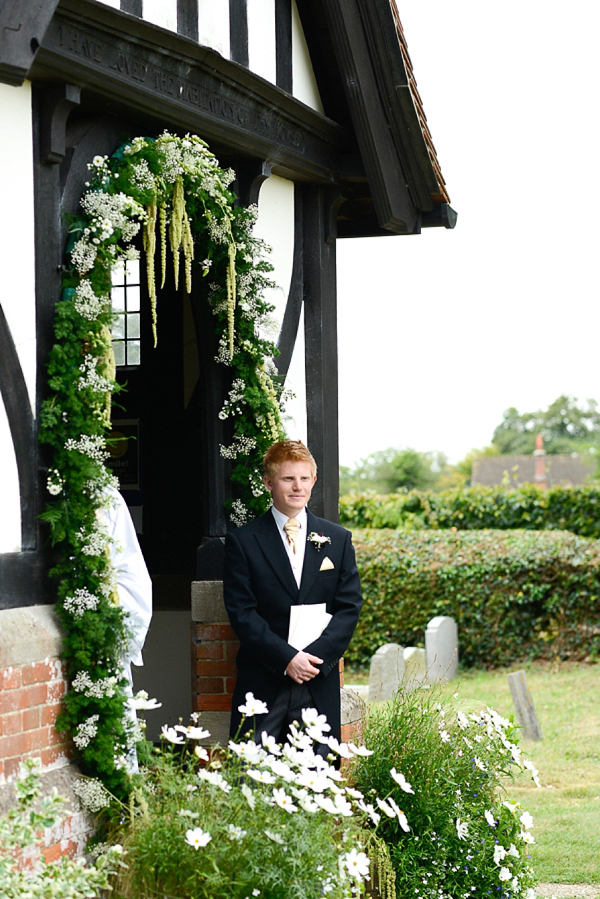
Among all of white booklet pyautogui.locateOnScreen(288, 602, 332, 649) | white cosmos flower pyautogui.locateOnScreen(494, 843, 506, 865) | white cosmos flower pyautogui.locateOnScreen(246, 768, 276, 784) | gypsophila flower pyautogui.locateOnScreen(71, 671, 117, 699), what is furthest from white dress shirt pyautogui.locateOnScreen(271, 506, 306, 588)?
white cosmos flower pyautogui.locateOnScreen(494, 843, 506, 865)

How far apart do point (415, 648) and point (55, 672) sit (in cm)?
1054

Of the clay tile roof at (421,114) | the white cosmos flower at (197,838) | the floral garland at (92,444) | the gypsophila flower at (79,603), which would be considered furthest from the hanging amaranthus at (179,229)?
the white cosmos flower at (197,838)

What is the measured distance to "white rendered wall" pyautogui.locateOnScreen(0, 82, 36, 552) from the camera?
4.25m

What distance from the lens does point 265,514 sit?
213 inches

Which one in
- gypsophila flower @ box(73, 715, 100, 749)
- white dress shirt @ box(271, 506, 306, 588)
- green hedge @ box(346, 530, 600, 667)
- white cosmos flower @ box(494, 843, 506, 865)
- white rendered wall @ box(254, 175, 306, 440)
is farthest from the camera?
green hedge @ box(346, 530, 600, 667)

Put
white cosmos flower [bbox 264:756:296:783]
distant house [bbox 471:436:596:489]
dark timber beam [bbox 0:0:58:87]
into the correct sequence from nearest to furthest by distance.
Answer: dark timber beam [bbox 0:0:58:87] → white cosmos flower [bbox 264:756:296:783] → distant house [bbox 471:436:596:489]

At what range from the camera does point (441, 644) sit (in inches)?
559

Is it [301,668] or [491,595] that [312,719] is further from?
[491,595]

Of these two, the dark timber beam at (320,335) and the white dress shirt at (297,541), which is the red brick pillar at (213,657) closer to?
the white dress shirt at (297,541)

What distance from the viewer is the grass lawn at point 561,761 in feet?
22.8

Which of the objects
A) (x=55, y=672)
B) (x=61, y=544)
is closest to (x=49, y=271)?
(x=61, y=544)

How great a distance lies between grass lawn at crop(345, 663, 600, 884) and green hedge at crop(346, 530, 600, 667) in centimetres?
38

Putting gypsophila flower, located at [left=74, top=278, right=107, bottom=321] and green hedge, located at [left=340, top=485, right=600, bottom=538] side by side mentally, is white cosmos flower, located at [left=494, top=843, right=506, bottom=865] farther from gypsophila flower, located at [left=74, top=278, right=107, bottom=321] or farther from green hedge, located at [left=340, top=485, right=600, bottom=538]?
green hedge, located at [left=340, top=485, right=600, bottom=538]

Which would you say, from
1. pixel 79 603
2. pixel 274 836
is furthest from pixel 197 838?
pixel 79 603
